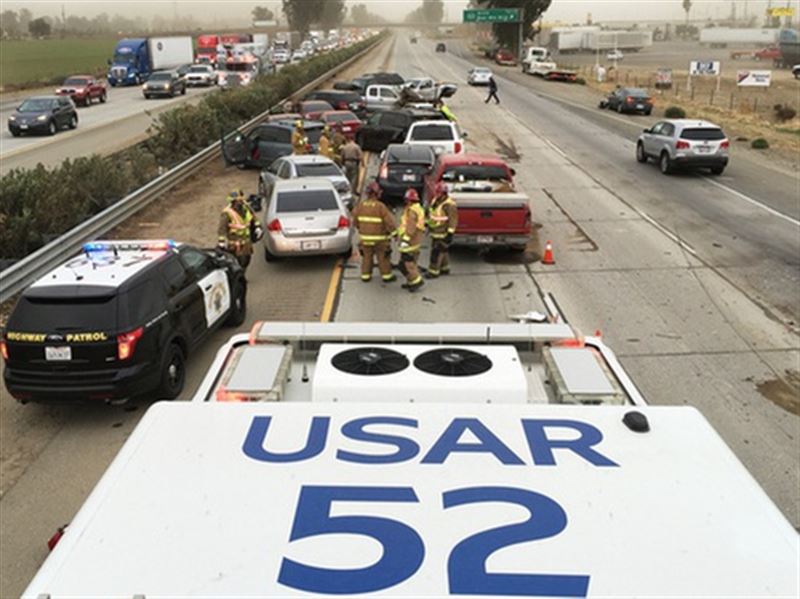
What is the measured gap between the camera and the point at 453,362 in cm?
436

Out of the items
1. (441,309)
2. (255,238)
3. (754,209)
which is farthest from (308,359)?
(754,209)

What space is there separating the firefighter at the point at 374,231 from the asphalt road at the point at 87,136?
16529mm

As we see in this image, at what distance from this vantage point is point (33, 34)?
166 meters

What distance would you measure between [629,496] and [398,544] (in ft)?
2.99

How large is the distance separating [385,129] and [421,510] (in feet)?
82.7

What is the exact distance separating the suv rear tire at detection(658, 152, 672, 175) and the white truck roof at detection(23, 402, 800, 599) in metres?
21.9

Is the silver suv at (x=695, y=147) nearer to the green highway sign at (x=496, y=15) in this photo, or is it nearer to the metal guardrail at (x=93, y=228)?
the metal guardrail at (x=93, y=228)

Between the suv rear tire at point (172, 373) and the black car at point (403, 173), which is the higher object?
the black car at point (403, 173)

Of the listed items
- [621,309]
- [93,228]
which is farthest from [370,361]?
[93,228]

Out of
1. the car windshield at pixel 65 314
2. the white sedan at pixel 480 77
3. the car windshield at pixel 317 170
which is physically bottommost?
Result: the car windshield at pixel 65 314

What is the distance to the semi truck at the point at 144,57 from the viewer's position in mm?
60688

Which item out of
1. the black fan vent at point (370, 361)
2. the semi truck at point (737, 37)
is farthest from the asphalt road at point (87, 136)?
the semi truck at point (737, 37)

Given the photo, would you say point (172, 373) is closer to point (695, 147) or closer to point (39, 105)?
point (695, 147)

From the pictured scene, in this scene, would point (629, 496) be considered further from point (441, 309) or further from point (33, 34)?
point (33, 34)
